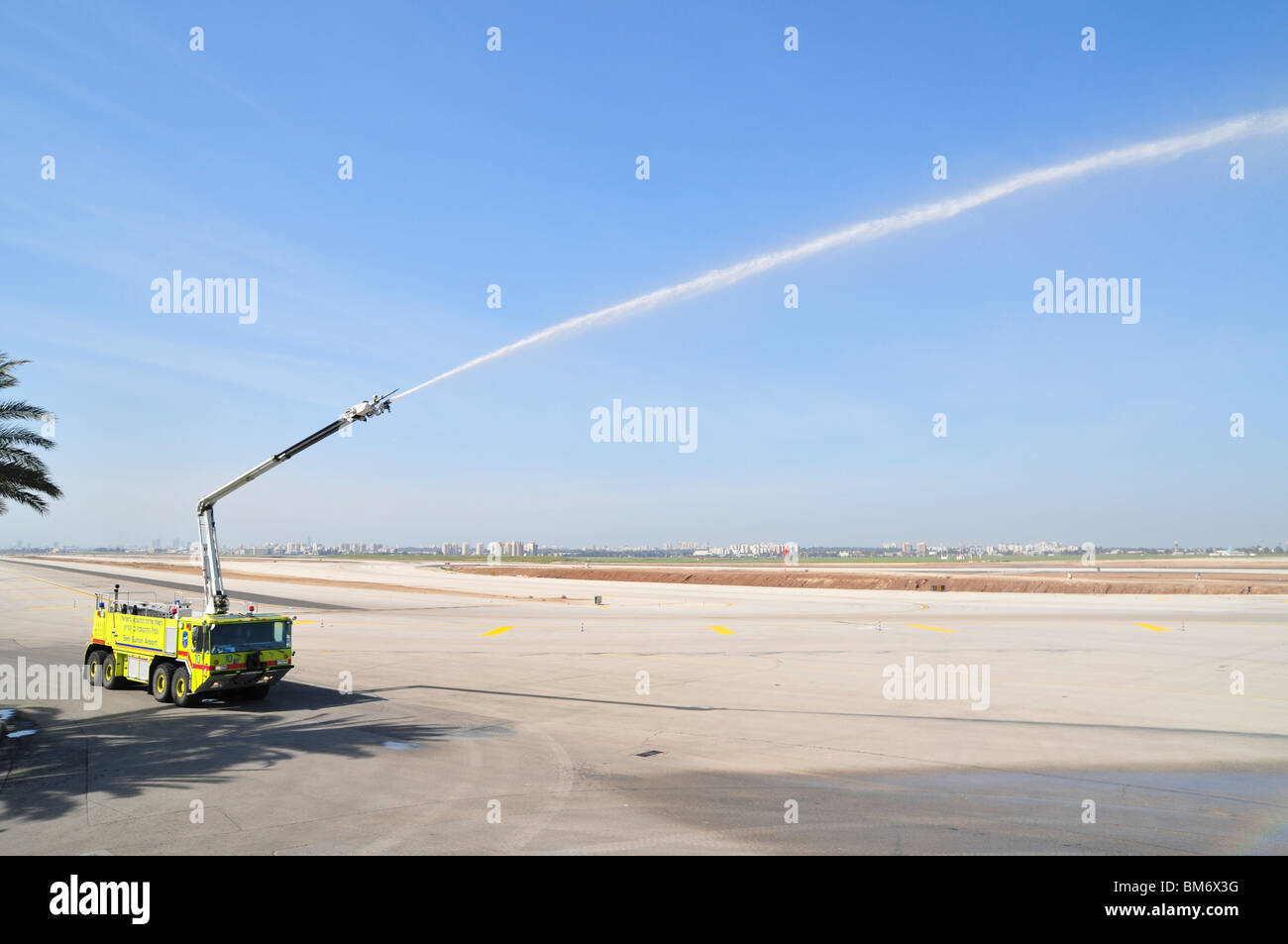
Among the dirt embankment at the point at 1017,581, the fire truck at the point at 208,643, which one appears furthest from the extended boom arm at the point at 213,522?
the dirt embankment at the point at 1017,581

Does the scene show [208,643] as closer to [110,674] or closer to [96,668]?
Answer: [110,674]

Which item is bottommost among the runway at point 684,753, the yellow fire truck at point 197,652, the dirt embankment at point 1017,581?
the dirt embankment at point 1017,581

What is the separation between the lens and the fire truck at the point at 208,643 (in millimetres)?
18750

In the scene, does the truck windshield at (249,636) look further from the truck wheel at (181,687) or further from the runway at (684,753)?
the runway at (684,753)

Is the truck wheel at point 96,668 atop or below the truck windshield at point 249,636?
below

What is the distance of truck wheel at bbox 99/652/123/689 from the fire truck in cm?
12

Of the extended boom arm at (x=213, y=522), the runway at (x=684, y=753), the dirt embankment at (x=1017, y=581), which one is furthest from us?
the dirt embankment at (x=1017, y=581)

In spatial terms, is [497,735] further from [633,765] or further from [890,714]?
[890,714]

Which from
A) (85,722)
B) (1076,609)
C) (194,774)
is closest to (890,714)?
(194,774)

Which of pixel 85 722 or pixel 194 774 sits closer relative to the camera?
pixel 194 774
